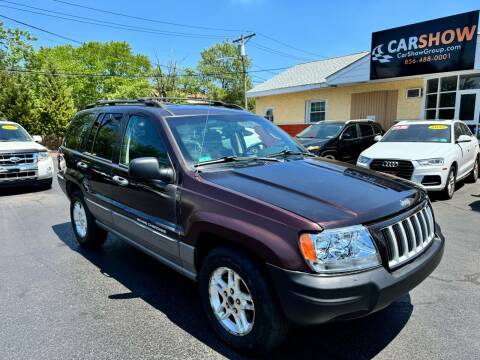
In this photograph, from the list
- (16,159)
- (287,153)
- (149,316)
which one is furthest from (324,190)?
(16,159)

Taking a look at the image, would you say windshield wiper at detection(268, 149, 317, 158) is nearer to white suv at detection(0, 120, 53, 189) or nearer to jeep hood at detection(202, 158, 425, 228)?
jeep hood at detection(202, 158, 425, 228)

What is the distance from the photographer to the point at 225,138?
379 centimetres

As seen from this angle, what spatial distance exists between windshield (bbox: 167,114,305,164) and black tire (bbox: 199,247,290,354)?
97 cm

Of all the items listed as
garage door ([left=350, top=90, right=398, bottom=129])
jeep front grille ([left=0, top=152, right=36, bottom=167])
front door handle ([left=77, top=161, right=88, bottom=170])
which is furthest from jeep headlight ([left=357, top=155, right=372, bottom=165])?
garage door ([left=350, top=90, right=398, bottom=129])

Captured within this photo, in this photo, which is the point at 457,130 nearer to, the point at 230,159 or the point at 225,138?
the point at 225,138

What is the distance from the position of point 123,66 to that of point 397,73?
45.1m

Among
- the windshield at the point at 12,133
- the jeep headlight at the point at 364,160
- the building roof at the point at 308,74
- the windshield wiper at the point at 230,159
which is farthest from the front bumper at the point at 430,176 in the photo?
the building roof at the point at 308,74

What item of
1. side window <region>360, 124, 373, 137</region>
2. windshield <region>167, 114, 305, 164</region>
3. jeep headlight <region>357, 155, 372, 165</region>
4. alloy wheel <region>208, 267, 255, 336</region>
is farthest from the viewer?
side window <region>360, 124, 373, 137</region>

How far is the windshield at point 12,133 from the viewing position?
10.1m

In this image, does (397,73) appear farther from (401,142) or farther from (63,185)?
(63,185)

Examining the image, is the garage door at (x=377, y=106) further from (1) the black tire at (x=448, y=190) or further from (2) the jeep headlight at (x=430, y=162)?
(2) the jeep headlight at (x=430, y=162)

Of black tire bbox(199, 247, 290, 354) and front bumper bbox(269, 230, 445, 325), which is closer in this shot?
front bumper bbox(269, 230, 445, 325)

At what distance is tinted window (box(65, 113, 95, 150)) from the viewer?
516cm

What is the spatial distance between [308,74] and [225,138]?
18326mm
